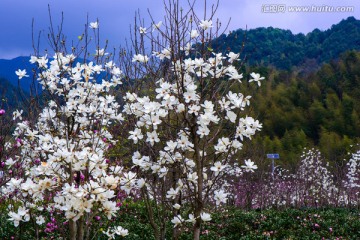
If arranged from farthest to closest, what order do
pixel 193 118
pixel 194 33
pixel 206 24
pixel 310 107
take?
pixel 310 107
pixel 194 33
pixel 206 24
pixel 193 118

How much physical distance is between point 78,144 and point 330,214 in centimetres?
834

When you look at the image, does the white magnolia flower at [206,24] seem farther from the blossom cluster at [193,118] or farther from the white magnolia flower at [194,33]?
the white magnolia flower at [194,33]

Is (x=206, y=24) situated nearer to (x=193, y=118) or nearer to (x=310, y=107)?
(x=193, y=118)

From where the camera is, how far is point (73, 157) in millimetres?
3850

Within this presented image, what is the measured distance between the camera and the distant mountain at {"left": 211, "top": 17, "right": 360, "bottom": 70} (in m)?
88.4

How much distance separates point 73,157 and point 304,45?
96.9 meters

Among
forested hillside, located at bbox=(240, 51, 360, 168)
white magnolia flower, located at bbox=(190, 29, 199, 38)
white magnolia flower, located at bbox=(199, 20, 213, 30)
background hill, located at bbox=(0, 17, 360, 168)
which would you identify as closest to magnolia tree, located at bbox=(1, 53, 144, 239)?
white magnolia flower, located at bbox=(190, 29, 199, 38)

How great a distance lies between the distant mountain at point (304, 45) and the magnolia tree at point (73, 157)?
81917mm

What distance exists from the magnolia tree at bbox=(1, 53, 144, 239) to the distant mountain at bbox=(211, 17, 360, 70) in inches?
3225

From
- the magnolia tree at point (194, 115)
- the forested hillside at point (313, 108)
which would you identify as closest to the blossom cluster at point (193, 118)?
the magnolia tree at point (194, 115)

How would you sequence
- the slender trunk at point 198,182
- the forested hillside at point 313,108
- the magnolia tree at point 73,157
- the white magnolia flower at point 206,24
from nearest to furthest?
the magnolia tree at point 73,157
the slender trunk at point 198,182
the white magnolia flower at point 206,24
the forested hillside at point 313,108

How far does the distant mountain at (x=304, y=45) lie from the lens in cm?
8838

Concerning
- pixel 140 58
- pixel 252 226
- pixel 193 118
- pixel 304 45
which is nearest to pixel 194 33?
pixel 140 58

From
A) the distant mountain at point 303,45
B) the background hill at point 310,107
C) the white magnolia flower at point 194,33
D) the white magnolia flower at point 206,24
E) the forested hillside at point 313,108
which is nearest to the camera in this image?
the white magnolia flower at point 206,24
